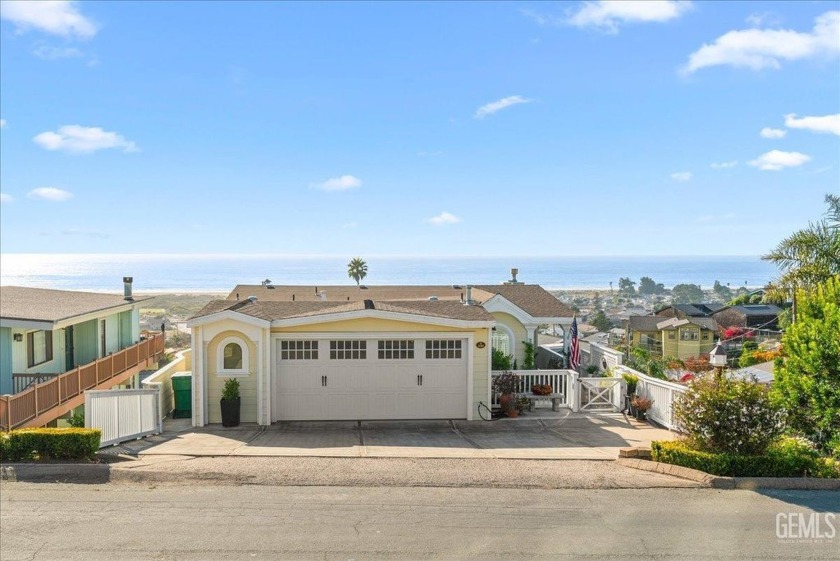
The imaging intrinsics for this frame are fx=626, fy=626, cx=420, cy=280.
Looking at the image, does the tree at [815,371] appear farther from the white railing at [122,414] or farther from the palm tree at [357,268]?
the palm tree at [357,268]

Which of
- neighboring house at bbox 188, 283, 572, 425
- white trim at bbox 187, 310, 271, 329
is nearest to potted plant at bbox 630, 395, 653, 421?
neighboring house at bbox 188, 283, 572, 425

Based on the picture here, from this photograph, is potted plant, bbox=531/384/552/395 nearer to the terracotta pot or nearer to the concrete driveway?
the concrete driveway

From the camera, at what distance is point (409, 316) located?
15414 mm

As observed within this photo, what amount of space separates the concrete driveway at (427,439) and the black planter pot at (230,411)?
0.20 meters

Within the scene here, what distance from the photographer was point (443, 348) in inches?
623

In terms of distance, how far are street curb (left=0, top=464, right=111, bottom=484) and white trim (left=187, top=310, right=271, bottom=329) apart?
15.2 feet

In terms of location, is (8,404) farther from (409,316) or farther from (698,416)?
(698,416)

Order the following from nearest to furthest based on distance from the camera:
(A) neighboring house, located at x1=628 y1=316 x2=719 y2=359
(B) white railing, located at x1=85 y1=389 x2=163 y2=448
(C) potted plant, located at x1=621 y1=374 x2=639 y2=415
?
(B) white railing, located at x1=85 y1=389 x2=163 y2=448 < (C) potted plant, located at x1=621 y1=374 x2=639 y2=415 < (A) neighboring house, located at x1=628 y1=316 x2=719 y2=359

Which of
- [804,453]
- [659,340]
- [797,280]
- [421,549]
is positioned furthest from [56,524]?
[659,340]

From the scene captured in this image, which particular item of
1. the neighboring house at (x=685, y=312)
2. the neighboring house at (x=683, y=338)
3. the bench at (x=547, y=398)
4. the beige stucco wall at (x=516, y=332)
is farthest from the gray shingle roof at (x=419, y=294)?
the neighboring house at (x=685, y=312)

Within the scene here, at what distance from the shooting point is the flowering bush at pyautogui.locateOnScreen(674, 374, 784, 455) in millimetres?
10664

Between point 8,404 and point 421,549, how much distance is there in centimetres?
952

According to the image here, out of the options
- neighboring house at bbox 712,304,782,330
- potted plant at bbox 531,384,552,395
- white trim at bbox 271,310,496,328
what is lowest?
neighboring house at bbox 712,304,782,330

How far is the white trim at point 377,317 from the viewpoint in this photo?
15.2m
